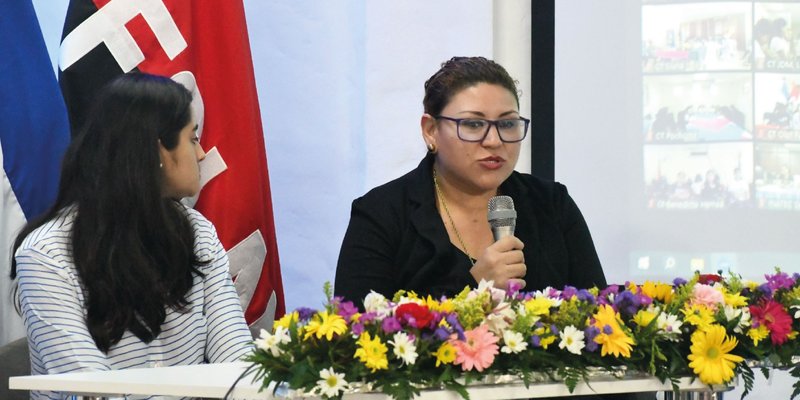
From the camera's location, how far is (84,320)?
2.75 m

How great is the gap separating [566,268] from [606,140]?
1431 mm

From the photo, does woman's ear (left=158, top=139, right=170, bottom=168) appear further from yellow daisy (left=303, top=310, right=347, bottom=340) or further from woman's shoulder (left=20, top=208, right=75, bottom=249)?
yellow daisy (left=303, top=310, right=347, bottom=340)

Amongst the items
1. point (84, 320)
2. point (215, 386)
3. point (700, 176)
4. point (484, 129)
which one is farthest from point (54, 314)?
point (700, 176)

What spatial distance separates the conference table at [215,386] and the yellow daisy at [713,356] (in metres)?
0.04

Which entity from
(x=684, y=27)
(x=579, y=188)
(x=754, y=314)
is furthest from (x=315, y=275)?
(x=754, y=314)

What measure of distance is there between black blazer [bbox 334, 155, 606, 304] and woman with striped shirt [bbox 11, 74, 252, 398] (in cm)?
37

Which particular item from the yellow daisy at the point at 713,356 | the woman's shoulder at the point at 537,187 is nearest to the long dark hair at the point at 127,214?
the woman's shoulder at the point at 537,187

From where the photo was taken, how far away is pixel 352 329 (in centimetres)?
189

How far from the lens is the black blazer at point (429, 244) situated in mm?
2900

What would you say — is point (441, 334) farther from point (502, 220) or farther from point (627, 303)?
point (502, 220)

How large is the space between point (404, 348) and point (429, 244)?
1064mm

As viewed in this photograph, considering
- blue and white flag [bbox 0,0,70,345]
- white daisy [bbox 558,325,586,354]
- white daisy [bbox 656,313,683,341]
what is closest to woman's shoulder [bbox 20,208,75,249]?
blue and white flag [bbox 0,0,70,345]

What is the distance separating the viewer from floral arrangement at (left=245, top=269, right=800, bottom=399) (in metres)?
1.86

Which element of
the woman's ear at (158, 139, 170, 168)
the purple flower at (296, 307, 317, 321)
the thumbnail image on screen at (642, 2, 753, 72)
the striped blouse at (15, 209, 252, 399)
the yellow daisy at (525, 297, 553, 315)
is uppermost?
the thumbnail image on screen at (642, 2, 753, 72)
